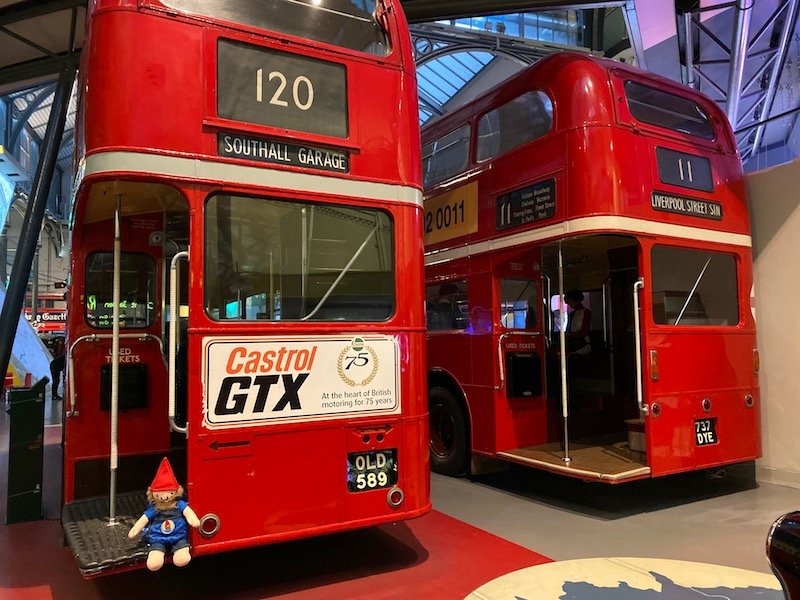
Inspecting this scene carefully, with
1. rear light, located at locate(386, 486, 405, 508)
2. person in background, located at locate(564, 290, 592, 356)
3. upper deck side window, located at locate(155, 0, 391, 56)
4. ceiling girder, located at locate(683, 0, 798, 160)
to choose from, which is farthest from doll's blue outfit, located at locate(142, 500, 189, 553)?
ceiling girder, located at locate(683, 0, 798, 160)

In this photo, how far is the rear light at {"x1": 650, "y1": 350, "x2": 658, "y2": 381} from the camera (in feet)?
16.3

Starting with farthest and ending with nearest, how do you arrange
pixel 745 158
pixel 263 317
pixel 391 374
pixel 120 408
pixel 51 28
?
pixel 745 158
pixel 51 28
pixel 120 408
pixel 391 374
pixel 263 317

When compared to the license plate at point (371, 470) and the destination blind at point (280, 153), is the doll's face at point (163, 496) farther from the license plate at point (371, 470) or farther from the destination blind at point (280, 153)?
the destination blind at point (280, 153)

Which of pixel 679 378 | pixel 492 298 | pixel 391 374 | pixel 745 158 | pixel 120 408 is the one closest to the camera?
pixel 391 374

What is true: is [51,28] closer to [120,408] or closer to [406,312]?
[120,408]

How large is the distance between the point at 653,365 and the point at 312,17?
12.2 feet

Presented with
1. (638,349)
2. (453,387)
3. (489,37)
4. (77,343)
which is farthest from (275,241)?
(489,37)

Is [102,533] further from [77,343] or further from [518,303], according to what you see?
[518,303]

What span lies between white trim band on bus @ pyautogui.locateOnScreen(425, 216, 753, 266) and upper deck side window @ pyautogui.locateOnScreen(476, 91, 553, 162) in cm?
91

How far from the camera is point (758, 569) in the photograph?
3.77 meters

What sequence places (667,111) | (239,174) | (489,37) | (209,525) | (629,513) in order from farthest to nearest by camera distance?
(489,37)
(667,111)
(629,513)
(239,174)
(209,525)

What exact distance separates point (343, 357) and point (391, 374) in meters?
0.34

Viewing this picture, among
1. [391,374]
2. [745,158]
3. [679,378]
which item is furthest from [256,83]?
[745,158]

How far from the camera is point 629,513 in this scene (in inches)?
201
